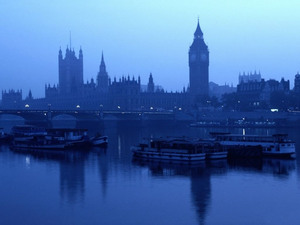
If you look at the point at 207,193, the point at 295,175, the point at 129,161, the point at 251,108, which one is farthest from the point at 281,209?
the point at 251,108

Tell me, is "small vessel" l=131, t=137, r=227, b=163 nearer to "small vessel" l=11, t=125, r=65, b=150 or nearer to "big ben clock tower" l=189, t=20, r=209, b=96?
"small vessel" l=11, t=125, r=65, b=150

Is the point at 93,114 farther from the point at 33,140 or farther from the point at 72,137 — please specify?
the point at 72,137

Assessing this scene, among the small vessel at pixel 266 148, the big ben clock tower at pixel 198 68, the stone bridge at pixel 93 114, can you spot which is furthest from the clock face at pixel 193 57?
the small vessel at pixel 266 148

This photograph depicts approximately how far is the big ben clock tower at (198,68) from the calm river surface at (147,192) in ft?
410

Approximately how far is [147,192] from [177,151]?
40.9 ft

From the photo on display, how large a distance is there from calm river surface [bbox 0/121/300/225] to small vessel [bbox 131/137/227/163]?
3.78ft

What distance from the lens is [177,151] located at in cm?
4144

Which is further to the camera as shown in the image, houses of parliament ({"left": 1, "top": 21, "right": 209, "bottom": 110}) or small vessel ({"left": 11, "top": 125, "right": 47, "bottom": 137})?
houses of parliament ({"left": 1, "top": 21, "right": 209, "bottom": 110})

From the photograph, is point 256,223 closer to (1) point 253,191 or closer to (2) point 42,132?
(1) point 253,191

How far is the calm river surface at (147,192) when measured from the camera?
2373cm

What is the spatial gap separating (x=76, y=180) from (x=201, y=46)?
14239cm

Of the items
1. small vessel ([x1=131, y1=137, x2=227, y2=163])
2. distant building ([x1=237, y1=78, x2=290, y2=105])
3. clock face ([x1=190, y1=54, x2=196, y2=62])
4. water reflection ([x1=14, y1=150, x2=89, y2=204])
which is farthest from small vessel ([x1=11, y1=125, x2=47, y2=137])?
clock face ([x1=190, y1=54, x2=196, y2=62])

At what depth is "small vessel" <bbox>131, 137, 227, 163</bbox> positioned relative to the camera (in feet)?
133

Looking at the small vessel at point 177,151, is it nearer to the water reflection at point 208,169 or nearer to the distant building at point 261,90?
the water reflection at point 208,169
